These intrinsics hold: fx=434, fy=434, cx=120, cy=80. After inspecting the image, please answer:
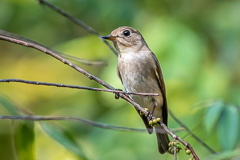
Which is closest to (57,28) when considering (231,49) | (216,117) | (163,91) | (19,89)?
(19,89)

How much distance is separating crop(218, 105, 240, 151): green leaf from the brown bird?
111cm

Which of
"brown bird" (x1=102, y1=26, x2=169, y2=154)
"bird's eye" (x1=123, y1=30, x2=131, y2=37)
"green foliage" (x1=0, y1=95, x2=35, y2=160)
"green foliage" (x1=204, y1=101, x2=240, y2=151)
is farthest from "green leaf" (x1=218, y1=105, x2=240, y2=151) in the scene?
"bird's eye" (x1=123, y1=30, x2=131, y2=37)

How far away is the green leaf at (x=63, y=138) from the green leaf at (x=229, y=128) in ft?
3.77

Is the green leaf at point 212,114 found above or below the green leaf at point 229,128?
above

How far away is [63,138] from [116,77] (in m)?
1.55

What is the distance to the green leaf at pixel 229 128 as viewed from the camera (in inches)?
138

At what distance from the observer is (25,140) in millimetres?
3434

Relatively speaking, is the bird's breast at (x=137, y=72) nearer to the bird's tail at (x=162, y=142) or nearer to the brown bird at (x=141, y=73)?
the brown bird at (x=141, y=73)

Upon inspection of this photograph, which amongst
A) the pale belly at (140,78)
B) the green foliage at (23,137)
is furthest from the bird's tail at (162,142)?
the green foliage at (23,137)

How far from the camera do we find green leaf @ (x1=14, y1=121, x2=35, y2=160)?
11.1 feet

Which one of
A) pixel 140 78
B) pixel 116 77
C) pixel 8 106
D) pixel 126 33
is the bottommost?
pixel 8 106

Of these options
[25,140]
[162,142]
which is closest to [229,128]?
[162,142]

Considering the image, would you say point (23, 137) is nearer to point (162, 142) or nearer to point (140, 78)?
point (140, 78)

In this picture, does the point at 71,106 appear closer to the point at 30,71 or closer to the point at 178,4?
the point at 30,71
